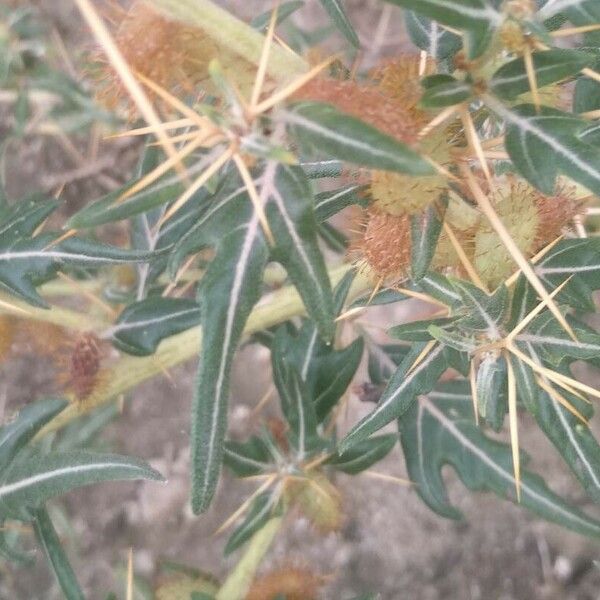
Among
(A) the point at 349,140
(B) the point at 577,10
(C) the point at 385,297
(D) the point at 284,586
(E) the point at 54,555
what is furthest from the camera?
(D) the point at 284,586

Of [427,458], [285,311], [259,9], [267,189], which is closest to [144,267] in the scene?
[285,311]

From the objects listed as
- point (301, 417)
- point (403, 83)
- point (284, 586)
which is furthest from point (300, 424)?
point (403, 83)

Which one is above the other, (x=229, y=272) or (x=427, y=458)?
(x=229, y=272)

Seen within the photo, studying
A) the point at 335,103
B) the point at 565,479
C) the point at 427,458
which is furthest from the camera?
the point at 565,479

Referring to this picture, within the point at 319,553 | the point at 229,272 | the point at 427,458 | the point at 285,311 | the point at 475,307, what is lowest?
the point at 319,553

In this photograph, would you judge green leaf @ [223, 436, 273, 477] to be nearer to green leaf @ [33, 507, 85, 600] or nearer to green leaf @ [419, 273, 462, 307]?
green leaf @ [33, 507, 85, 600]

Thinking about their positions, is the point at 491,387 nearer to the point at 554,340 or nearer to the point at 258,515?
the point at 554,340

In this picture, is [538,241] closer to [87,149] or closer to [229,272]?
[229,272]

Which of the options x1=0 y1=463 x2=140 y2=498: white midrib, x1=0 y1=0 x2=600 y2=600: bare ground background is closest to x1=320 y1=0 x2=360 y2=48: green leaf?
x1=0 y1=463 x2=140 y2=498: white midrib
